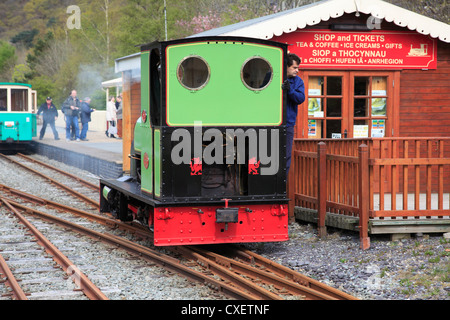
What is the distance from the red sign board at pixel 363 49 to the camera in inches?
424

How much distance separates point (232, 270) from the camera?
756 centimetres

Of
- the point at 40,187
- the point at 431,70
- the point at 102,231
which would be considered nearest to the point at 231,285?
the point at 102,231

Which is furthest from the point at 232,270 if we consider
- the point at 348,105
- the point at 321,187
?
the point at 348,105

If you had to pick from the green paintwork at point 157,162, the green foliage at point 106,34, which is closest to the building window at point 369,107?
the green paintwork at point 157,162

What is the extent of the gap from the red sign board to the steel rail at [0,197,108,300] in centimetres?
484

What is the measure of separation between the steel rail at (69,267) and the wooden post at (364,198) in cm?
339

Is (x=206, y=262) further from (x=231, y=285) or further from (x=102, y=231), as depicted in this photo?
(x=102, y=231)

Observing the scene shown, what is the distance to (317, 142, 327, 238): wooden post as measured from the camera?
9.05m

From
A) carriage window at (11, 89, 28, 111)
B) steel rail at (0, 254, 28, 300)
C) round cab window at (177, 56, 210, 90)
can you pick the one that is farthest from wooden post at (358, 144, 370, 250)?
carriage window at (11, 89, 28, 111)

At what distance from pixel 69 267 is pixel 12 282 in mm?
789

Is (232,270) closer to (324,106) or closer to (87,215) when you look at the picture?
(324,106)

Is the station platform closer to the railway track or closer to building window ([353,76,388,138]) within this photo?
the railway track

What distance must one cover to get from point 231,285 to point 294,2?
90.3 ft

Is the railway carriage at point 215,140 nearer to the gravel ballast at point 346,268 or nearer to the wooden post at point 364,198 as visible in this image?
the gravel ballast at point 346,268
